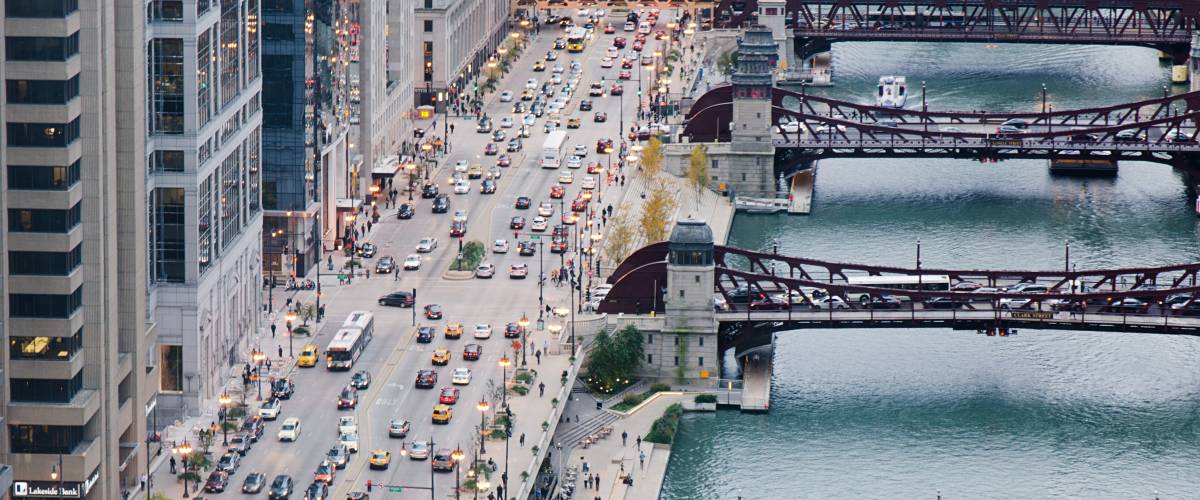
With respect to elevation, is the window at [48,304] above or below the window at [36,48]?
below

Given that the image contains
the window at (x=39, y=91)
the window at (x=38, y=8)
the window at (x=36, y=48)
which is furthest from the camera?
the window at (x=39, y=91)

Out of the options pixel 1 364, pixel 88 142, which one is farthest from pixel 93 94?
pixel 1 364

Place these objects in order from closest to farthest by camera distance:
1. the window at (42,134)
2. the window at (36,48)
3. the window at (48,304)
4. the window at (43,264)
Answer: the window at (36,48)
the window at (42,134)
the window at (43,264)
the window at (48,304)

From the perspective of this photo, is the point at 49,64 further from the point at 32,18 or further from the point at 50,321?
the point at 50,321

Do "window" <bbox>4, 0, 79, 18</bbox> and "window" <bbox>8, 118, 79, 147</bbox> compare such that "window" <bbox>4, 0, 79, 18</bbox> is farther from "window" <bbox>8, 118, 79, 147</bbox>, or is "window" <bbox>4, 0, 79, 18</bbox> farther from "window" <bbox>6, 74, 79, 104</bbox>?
"window" <bbox>8, 118, 79, 147</bbox>

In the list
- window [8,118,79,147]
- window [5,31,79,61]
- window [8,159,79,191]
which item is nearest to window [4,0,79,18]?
window [5,31,79,61]

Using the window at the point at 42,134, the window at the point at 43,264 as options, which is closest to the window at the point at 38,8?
the window at the point at 42,134

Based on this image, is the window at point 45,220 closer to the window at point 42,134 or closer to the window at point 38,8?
the window at point 42,134
